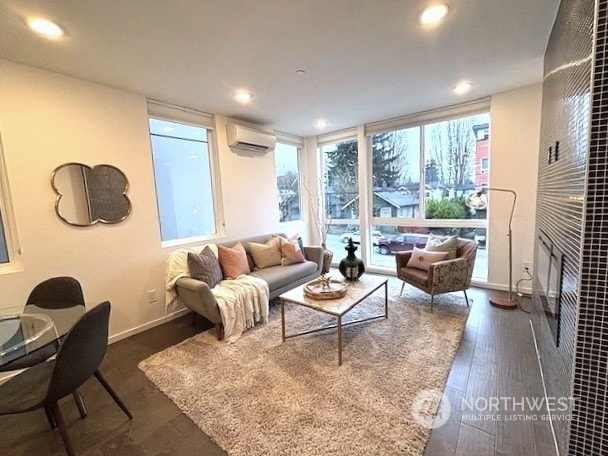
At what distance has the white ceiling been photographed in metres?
1.66

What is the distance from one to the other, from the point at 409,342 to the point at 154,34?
10.3 ft

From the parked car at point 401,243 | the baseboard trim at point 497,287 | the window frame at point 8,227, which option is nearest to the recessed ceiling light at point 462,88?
the parked car at point 401,243

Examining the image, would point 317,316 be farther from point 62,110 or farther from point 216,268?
point 62,110

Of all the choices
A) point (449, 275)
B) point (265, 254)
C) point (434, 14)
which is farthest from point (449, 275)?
point (434, 14)

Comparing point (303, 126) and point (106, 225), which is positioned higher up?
point (303, 126)

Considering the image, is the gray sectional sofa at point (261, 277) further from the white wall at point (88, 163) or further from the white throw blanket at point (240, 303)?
the white wall at point (88, 163)

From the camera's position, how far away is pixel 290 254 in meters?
3.64

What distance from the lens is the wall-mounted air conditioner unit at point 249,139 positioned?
362 centimetres

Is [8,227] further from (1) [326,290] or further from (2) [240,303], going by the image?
(1) [326,290]

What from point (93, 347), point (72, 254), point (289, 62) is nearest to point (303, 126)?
point (289, 62)

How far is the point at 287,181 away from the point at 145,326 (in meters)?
3.18

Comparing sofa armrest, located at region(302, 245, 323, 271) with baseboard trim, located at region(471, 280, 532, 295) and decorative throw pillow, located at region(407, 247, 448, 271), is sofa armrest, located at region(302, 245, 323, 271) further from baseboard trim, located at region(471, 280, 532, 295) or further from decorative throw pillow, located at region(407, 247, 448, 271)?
baseboard trim, located at region(471, 280, 532, 295)

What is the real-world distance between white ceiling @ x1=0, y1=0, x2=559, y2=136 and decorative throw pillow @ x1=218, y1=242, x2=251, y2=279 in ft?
5.81

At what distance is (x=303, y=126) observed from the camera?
4.38 metres
